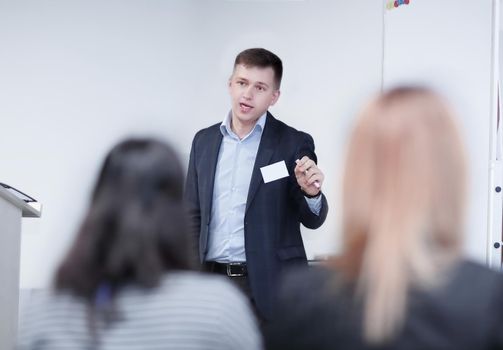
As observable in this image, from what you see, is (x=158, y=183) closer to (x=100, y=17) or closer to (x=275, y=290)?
(x=275, y=290)

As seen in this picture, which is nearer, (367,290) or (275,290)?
(367,290)

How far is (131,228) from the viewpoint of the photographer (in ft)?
3.65

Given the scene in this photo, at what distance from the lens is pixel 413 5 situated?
356cm

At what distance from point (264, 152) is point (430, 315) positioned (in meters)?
1.71

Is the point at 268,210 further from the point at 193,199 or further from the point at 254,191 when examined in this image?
the point at 193,199

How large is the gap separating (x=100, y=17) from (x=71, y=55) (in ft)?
1.19

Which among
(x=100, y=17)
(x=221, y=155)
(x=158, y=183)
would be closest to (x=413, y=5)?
(x=221, y=155)

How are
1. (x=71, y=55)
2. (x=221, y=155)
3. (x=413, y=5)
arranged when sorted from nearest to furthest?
(x=221, y=155), (x=413, y=5), (x=71, y=55)

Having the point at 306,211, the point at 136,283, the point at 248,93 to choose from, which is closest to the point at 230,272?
the point at 306,211

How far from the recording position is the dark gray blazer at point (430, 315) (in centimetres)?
98

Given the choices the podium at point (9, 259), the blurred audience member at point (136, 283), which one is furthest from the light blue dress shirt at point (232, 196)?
the blurred audience member at point (136, 283)

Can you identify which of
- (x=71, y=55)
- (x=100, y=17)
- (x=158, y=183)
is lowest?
(x=158, y=183)

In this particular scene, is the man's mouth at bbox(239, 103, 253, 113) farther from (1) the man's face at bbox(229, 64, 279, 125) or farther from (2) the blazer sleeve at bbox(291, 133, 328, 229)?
(2) the blazer sleeve at bbox(291, 133, 328, 229)

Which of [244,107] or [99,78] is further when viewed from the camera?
[99,78]
